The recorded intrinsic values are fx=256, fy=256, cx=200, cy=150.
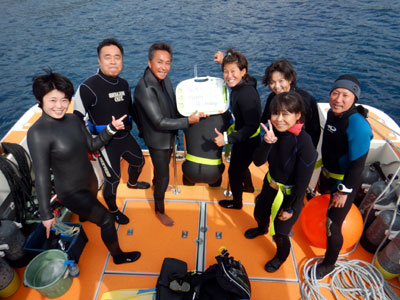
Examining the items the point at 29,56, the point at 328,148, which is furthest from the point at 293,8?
the point at 328,148

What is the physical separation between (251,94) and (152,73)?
109cm

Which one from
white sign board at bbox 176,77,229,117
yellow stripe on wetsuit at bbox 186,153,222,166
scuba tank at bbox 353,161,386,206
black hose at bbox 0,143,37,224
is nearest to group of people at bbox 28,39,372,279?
white sign board at bbox 176,77,229,117

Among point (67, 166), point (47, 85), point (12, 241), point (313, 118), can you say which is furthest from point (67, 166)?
point (313, 118)

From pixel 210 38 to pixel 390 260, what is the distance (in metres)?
14.2

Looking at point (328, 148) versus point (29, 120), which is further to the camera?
point (29, 120)

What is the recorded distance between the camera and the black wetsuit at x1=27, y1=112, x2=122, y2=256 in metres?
2.22

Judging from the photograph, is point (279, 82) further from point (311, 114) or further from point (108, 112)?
point (108, 112)

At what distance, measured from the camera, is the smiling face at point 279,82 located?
114 inches

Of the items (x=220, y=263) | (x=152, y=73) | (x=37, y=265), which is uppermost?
(x=152, y=73)

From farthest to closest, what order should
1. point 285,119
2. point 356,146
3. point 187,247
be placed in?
point 187,247
point 356,146
point 285,119

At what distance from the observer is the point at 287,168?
2.50 meters

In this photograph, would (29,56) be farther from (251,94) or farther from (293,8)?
(293,8)

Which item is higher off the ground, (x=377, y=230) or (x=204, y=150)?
(x=204, y=150)

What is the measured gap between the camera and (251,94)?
277cm
